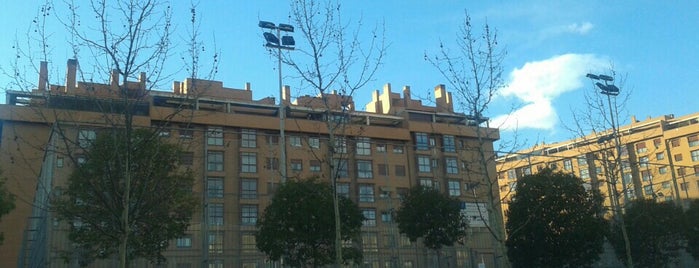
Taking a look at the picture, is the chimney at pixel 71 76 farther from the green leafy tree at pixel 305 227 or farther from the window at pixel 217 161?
the window at pixel 217 161

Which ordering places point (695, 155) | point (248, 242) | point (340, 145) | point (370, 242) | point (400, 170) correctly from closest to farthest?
1. point (340, 145)
2. point (248, 242)
3. point (370, 242)
4. point (400, 170)
5. point (695, 155)

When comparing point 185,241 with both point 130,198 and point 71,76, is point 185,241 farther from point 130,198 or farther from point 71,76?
point 130,198

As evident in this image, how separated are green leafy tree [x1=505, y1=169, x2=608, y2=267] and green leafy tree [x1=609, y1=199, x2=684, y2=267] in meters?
2.39

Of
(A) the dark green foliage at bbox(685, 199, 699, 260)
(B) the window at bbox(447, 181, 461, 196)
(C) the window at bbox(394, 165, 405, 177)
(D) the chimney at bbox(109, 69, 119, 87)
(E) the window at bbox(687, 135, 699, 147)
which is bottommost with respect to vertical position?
(A) the dark green foliage at bbox(685, 199, 699, 260)

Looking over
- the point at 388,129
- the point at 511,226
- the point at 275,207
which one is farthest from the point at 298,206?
the point at 388,129

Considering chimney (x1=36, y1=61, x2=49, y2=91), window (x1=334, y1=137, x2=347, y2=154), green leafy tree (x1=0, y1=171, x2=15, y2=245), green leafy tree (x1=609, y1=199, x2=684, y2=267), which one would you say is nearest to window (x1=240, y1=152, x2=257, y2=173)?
green leafy tree (x1=0, y1=171, x2=15, y2=245)

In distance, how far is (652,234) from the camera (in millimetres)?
22344

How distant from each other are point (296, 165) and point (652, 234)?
1022 inches

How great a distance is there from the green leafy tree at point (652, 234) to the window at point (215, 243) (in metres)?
12.7

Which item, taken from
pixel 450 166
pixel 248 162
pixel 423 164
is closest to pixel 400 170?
pixel 423 164

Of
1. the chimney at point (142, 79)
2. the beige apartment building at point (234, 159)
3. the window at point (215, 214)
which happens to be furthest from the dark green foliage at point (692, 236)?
the chimney at point (142, 79)

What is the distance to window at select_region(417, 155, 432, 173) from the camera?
49.9m

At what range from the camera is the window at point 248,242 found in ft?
59.6

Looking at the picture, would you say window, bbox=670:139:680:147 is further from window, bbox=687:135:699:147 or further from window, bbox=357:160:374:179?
window, bbox=357:160:374:179
